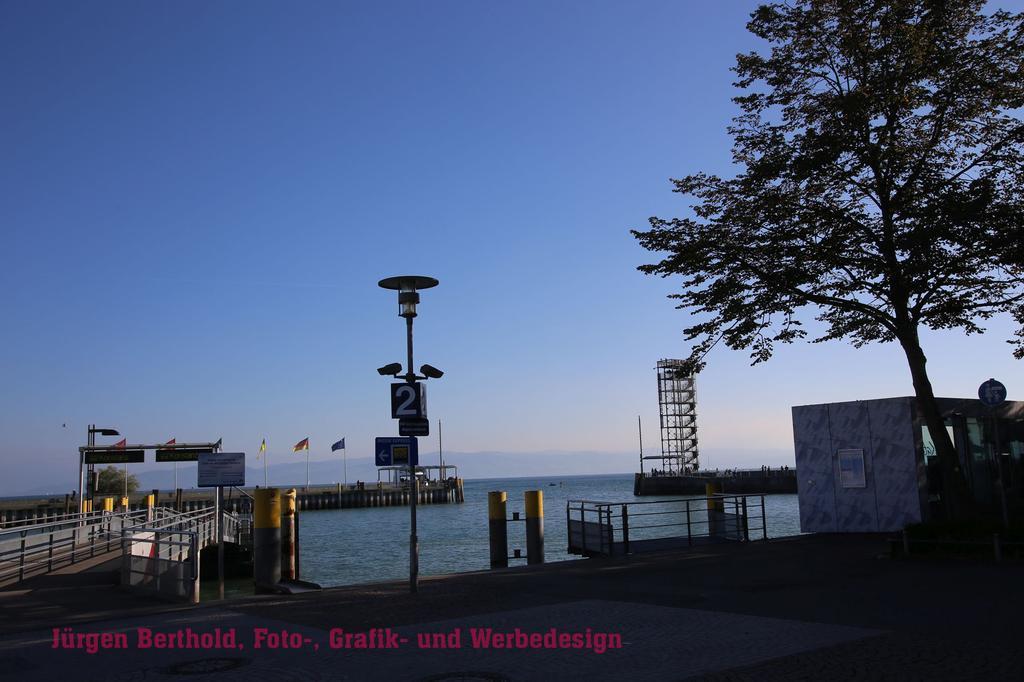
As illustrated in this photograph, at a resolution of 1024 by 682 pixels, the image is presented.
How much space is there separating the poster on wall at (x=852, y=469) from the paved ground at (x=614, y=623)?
5491 mm

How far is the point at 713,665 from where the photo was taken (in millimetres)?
8117

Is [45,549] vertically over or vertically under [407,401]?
under

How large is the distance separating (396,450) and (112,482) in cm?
11351

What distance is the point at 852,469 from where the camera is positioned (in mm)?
22312

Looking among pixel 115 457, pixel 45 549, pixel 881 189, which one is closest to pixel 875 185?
pixel 881 189

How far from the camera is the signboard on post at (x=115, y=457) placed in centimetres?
3522

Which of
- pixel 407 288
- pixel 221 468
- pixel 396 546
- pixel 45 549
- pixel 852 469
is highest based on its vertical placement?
pixel 407 288

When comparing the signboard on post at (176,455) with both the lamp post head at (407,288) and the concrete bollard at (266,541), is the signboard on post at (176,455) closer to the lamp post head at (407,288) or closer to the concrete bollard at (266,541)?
the concrete bollard at (266,541)

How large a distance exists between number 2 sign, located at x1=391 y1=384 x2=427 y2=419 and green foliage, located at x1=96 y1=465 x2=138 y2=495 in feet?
355

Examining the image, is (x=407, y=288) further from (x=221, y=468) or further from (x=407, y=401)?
(x=221, y=468)

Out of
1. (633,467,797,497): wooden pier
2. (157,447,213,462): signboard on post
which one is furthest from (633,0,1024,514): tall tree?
(633,467,797,497): wooden pier

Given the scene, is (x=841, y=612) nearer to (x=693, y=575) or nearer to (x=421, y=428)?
(x=693, y=575)

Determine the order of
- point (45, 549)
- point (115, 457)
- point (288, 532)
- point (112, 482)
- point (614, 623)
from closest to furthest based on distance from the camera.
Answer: point (614, 623), point (45, 549), point (288, 532), point (115, 457), point (112, 482)

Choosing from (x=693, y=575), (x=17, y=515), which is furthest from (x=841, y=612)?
(x=17, y=515)
